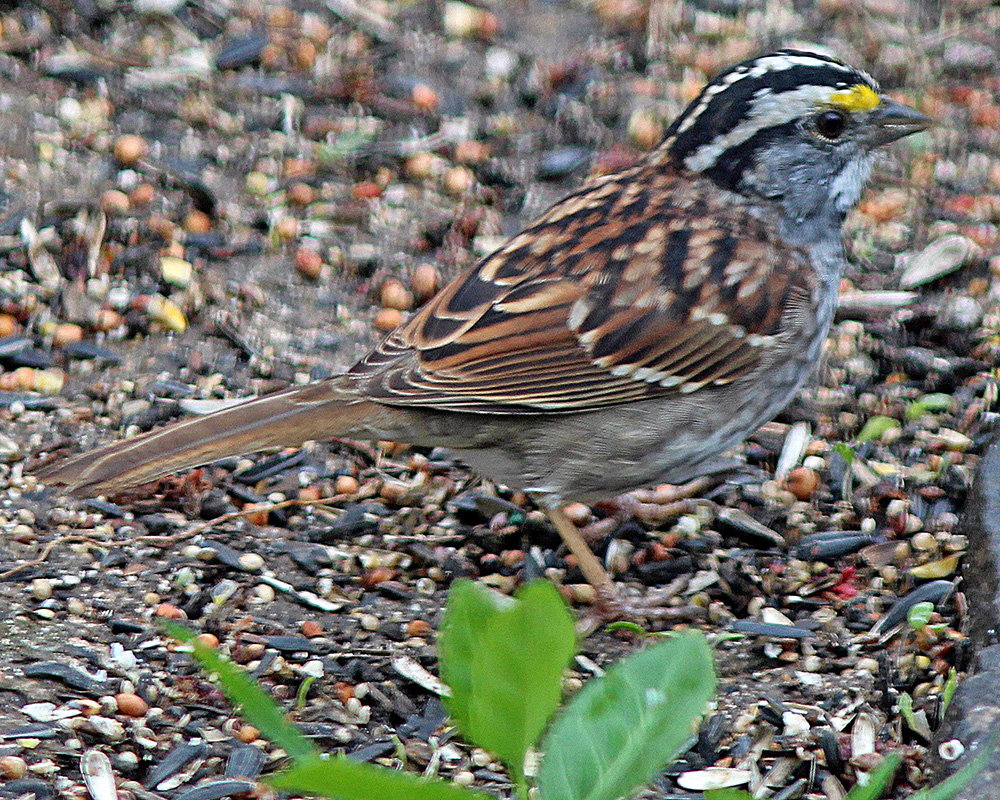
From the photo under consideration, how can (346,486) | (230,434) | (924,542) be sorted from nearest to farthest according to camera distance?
(230,434)
(924,542)
(346,486)

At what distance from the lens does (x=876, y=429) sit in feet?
13.1

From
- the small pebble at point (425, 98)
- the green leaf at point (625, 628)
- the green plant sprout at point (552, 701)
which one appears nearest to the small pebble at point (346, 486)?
the green leaf at point (625, 628)

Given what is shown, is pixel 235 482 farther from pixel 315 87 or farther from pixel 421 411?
pixel 315 87

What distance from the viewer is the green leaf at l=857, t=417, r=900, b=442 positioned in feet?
13.1

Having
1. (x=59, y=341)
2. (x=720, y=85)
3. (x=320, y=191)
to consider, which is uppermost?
(x=720, y=85)

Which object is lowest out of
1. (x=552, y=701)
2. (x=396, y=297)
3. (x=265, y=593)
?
(x=265, y=593)

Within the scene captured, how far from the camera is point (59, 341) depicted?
4133 mm

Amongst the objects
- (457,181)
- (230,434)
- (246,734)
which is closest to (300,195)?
(457,181)

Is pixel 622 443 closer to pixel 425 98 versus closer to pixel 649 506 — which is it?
pixel 649 506

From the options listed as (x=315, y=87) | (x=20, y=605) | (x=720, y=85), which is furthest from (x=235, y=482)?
(x=315, y=87)

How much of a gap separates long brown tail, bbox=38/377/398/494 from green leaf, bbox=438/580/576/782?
1.40 metres

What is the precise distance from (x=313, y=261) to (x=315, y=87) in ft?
3.32

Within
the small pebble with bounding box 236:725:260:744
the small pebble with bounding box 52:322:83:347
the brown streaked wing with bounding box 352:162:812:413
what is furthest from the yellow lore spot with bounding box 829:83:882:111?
the small pebble with bounding box 52:322:83:347

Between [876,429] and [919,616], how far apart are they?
84 centimetres
